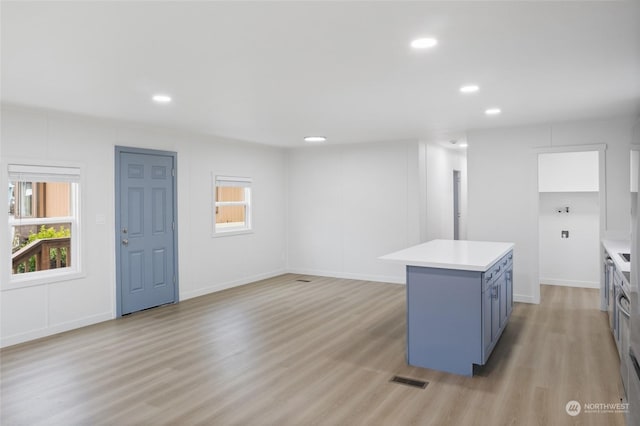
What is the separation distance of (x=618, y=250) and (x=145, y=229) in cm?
545

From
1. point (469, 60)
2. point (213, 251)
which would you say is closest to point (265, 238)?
point (213, 251)

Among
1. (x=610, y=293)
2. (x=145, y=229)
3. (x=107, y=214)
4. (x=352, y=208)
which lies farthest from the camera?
(x=352, y=208)

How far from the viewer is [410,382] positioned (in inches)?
129

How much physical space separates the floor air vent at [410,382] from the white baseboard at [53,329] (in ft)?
11.9

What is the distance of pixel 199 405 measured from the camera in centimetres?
294

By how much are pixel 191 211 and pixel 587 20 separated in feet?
17.1

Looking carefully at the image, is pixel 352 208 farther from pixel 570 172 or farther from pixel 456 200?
pixel 570 172

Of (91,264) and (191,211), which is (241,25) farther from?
→ (191,211)

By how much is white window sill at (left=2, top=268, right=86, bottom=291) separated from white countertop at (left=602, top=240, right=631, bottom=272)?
5.33 meters

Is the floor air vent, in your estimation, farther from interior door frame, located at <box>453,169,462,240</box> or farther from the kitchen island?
interior door frame, located at <box>453,169,462,240</box>

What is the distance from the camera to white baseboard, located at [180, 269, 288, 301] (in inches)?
242

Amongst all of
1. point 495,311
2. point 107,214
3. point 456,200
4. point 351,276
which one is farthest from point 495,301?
point 456,200

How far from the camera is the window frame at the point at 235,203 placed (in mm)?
6555
